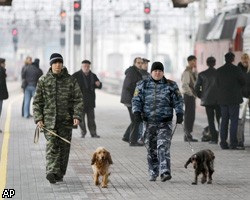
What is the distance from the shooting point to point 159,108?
15.0m

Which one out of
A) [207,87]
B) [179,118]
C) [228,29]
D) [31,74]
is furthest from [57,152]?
[228,29]

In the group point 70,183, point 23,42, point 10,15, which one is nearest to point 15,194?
point 70,183

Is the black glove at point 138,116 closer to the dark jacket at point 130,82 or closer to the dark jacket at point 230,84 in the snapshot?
the dark jacket at point 230,84

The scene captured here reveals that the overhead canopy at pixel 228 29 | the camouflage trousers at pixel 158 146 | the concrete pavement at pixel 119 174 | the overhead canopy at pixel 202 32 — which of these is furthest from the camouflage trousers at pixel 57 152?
the overhead canopy at pixel 202 32

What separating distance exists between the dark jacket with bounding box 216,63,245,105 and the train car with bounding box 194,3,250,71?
10767mm

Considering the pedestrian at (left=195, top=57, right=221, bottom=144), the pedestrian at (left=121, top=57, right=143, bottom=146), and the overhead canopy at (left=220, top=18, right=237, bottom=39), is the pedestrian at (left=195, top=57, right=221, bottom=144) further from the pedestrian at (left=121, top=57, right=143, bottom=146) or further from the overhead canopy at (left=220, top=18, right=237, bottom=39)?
the overhead canopy at (left=220, top=18, right=237, bottom=39)

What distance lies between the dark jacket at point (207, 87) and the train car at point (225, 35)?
29.1ft

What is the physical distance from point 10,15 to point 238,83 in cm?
8260

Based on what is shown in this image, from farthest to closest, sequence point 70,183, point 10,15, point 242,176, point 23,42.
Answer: point 23,42
point 10,15
point 242,176
point 70,183

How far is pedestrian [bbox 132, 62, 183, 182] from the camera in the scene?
49.0 ft

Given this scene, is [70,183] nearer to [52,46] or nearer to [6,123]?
[6,123]

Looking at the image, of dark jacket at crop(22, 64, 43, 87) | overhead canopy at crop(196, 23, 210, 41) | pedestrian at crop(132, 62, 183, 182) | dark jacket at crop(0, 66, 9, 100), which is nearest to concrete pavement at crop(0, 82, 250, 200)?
pedestrian at crop(132, 62, 183, 182)

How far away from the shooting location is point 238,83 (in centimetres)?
2038

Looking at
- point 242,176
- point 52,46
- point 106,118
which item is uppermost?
point 242,176
